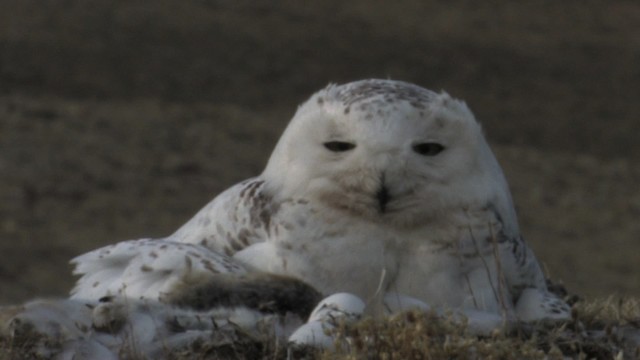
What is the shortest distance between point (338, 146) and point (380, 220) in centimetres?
30

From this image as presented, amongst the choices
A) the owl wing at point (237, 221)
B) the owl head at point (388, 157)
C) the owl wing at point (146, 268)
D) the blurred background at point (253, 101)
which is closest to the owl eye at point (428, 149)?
the owl head at point (388, 157)

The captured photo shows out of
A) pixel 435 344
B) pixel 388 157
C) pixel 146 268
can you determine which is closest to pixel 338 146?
pixel 388 157

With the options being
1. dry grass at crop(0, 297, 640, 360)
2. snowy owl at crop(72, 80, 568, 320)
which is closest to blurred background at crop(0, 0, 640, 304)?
snowy owl at crop(72, 80, 568, 320)

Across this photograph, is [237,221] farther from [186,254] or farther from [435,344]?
[435,344]

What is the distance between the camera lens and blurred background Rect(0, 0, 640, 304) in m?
19.4

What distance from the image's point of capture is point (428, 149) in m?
6.07

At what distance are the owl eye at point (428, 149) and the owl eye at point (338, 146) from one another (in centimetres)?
22

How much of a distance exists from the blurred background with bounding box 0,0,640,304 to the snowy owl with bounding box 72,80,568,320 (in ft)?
35.2

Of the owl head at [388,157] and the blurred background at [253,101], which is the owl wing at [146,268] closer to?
the owl head at [388,157]

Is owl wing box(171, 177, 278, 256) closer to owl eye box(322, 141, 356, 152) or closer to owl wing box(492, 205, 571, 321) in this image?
owl eye box(322, 141, 356, 152)

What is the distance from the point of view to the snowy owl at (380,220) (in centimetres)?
595

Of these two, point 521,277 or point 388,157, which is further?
point 521,277

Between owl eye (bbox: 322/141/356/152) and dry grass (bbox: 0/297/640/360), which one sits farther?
owl eye (bbox: 322/141/356/152)

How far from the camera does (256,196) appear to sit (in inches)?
253
